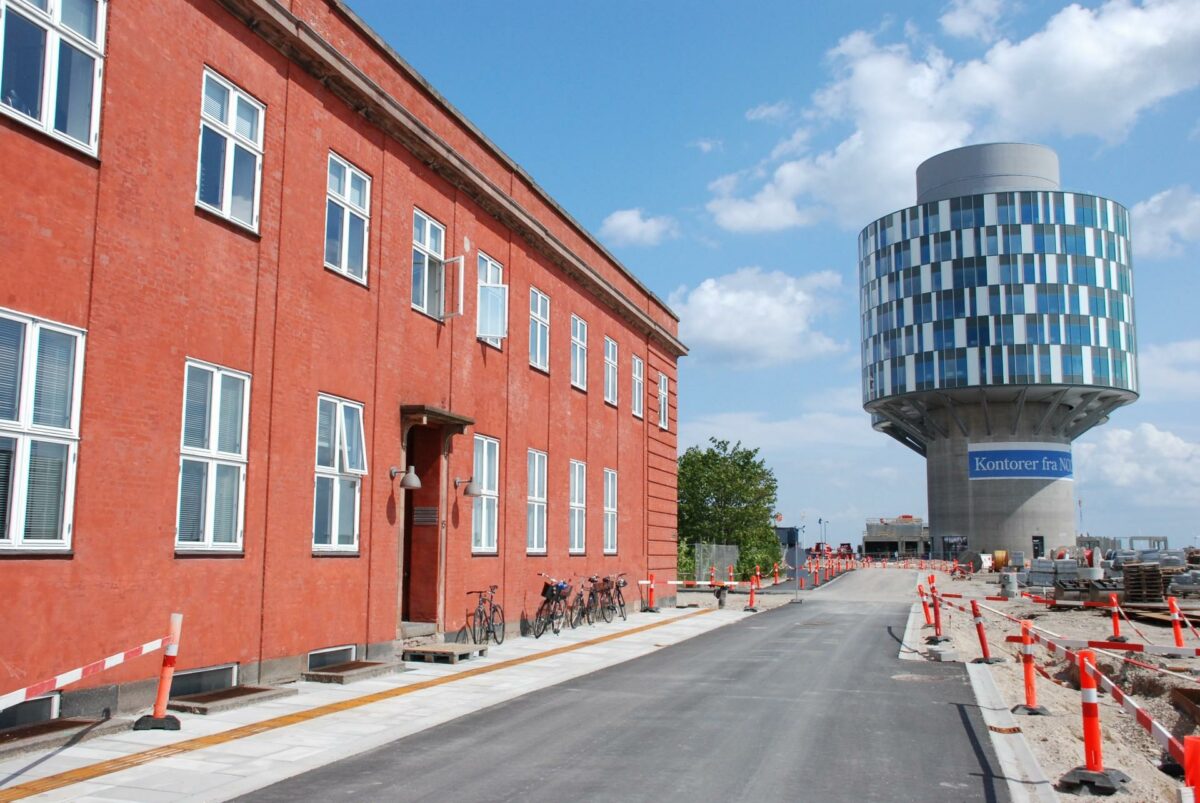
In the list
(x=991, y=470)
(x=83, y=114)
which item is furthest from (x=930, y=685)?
(x=991, y=470)

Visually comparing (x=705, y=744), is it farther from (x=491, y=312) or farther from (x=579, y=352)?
(x=579, y=352)

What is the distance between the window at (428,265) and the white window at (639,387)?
1246cm

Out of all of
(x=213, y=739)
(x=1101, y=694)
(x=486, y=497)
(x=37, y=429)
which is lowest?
(x=1101, y=694)

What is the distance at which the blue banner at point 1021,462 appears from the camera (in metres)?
92.6

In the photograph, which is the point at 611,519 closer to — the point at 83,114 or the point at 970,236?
the point at 83,114

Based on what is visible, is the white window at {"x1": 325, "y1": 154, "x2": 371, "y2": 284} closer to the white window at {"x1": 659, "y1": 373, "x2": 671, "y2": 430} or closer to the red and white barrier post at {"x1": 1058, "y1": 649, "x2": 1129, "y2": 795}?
the red and white barrier post at {"x1": 1058, "y1": 649, "x2": 1129, "y2": 795}

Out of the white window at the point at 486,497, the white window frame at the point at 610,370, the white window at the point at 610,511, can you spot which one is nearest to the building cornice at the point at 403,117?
the white window frame at the point at 610,370

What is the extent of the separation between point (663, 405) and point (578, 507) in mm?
8912

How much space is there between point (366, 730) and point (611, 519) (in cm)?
1769

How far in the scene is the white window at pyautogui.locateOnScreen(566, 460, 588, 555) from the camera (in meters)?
24.4

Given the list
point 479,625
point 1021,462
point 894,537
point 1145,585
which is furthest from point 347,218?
point 894,537

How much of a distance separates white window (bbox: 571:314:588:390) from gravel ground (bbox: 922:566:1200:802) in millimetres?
10210

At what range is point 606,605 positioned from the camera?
24.9 metres

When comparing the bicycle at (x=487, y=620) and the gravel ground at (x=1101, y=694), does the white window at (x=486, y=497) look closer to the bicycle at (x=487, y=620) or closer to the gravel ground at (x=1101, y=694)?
the bicycle at (x=487, y=620)
